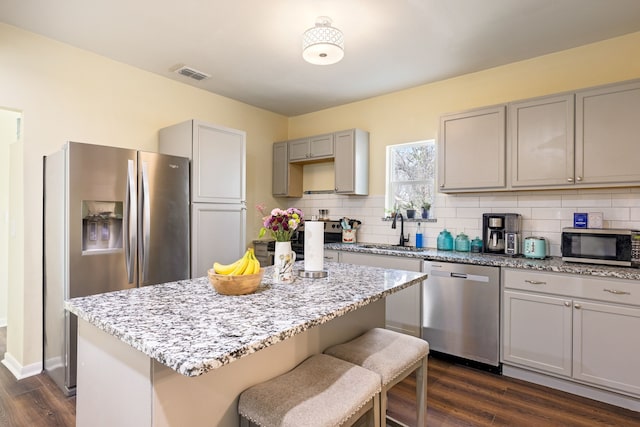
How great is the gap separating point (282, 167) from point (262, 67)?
61.0 inches

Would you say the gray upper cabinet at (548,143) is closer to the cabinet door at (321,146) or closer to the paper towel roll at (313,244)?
the cabinet door at (321,146)

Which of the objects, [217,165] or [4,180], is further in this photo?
[4,180]

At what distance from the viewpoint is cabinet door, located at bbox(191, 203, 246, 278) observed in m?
3.20

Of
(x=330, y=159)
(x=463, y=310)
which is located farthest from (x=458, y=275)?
(x=330, y=159)

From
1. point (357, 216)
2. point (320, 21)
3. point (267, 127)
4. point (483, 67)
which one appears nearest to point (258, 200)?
point (267, 127)

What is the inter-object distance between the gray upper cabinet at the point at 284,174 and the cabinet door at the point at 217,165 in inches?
38.5

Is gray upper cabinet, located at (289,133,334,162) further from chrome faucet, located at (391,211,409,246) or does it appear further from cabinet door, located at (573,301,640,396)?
cabinet door, located at (573,301,640,396)

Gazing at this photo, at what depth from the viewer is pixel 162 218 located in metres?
2.89

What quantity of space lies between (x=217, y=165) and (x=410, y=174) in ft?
6.98

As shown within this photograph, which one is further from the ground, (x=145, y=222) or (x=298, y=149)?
(x=298, y=149)

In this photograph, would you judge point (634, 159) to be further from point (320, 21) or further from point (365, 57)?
point (320, 21)

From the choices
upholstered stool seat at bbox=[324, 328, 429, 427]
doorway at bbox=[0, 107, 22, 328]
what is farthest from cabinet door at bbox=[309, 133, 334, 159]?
doorway at bbox=[0, 107, 22, 328]

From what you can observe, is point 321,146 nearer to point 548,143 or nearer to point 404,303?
point 404,303

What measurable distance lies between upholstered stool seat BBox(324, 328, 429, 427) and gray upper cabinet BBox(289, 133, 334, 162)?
2695mm
